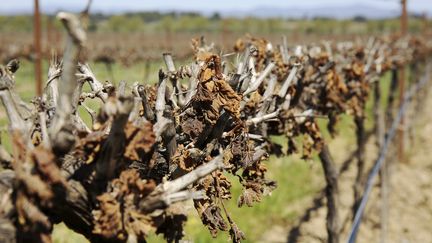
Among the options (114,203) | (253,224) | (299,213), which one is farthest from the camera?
(299,213)

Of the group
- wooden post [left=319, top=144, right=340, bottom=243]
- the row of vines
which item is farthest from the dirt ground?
the row of vines

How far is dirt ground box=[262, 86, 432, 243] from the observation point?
6.98 metres

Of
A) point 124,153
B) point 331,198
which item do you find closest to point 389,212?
point 331,198

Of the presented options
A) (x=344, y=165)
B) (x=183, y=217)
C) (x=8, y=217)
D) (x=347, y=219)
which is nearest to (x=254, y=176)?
(x=183, y=217)

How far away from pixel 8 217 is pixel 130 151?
17.2 inches

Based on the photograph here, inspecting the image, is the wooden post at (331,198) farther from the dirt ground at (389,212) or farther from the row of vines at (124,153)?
the row of vines at (124,153)

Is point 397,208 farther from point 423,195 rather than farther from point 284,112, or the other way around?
point 284,112

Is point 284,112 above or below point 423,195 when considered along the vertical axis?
above

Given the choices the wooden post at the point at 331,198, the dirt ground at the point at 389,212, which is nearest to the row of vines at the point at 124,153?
the wooden post at the point at 331,198

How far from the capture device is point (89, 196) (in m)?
1.85

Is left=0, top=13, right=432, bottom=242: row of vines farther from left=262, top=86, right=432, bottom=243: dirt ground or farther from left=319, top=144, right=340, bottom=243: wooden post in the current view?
left=262, top=86, right=432, bottom=243: dirt ground

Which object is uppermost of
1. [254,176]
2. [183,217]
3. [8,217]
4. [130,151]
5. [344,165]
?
[130,151]

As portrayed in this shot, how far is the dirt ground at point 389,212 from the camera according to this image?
6977 mm

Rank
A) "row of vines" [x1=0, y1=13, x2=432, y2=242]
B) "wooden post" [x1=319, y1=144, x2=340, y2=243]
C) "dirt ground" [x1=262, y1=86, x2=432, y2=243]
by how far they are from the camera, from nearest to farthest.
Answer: "row of vines" [x1=0, y1=13, x2=432, y2=242]
"wooden post" [x1=319, y1=144, x2=340, y2=243]
"dirt ground" [x1=262, y1=86, x2=432, y2=243]
